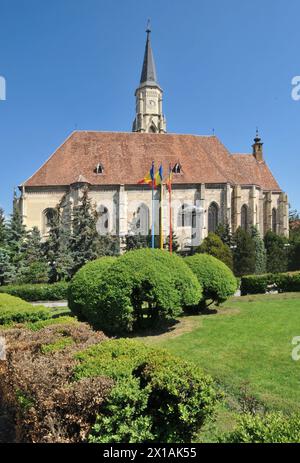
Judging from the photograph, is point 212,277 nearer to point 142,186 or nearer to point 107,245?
point 107,245

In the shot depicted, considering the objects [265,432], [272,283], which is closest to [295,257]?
[272,283]

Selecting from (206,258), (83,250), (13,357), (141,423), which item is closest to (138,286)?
(206,258)

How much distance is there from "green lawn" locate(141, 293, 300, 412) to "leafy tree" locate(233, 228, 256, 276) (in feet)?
56.2

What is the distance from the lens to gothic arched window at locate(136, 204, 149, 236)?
38.1 metres

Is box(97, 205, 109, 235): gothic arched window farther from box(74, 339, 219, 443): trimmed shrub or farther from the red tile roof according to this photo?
box(74, 339, 219, 443): trimmed shrub

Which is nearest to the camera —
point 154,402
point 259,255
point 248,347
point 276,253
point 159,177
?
point 154,402

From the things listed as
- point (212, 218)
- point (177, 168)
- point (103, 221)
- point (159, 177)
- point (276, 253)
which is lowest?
point (276, 253)

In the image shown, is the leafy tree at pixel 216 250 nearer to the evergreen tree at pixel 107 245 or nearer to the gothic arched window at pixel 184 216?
the gothic arched window at pixel 184 216

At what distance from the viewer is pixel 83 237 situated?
3062 centimetres

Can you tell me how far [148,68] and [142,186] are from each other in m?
22.9

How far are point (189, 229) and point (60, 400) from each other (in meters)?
35.3

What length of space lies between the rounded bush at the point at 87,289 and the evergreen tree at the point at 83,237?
15488mm

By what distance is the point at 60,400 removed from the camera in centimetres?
420

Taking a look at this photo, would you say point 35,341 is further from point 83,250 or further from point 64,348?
point 83,250
